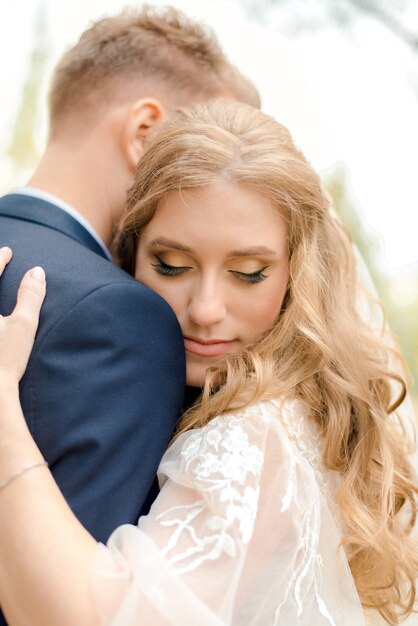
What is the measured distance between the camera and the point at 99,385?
181 centimetres

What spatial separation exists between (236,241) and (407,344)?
138 inches

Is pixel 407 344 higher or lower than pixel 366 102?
lower

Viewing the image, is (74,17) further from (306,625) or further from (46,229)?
(306,625)

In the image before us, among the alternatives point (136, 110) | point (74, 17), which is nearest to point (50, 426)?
point (136, 110)

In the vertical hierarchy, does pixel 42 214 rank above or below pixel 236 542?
above

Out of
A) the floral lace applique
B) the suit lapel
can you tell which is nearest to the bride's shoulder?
the floral lace applique

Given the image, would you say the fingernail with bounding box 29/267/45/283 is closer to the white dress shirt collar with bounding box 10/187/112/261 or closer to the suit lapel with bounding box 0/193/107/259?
the suit lapel with bounding box 0/193/107/259

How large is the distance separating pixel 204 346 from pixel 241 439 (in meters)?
0.43

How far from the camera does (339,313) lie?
8.14 ft

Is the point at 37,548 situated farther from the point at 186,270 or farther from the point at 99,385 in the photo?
the point at 186,270

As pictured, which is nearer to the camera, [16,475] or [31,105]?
[16,475]

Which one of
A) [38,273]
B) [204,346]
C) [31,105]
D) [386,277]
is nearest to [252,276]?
[204,346]

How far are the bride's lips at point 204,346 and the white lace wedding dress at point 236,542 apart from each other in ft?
0.92

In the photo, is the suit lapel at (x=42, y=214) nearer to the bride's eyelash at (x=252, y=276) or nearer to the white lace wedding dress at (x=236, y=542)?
the bride's eyelash at (x=252, y=276)
